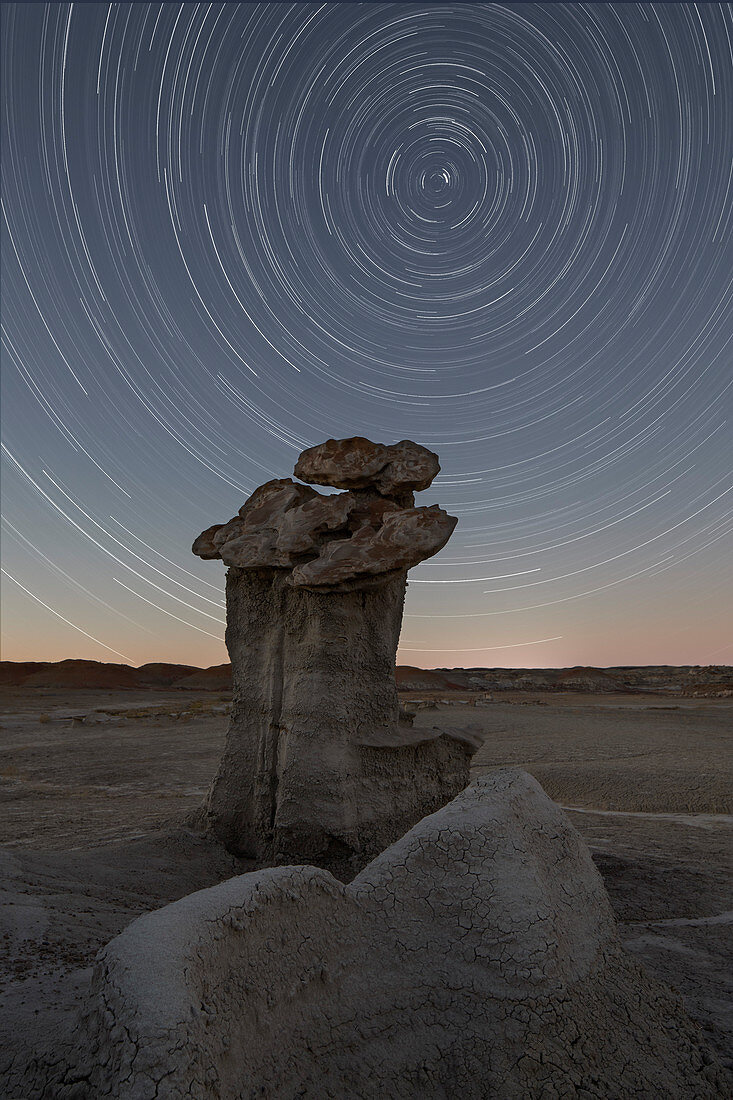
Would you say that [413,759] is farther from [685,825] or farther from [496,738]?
[496,738]

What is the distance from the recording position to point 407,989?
3.09 metres

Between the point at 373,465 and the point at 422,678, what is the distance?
60.1 metres

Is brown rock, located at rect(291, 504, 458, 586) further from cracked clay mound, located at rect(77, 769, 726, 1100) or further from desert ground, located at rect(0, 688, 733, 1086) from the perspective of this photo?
cracked clay mound, located at rect(77, 769, 726, 1100)

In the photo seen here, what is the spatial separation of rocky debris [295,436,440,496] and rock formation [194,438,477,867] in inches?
0.5

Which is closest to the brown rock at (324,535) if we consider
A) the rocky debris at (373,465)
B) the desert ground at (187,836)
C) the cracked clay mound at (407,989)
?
the rocky debris at (373,465)

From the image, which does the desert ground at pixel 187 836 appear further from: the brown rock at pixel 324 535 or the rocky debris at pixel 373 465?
the rocky debris at pixel 373 465

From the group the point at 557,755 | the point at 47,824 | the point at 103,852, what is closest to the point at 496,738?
the point at 557,755

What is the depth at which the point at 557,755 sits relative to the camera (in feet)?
58.7

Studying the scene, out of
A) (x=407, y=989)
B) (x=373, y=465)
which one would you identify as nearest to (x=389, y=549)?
(x=373, y=465)

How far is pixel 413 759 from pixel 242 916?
512 cm

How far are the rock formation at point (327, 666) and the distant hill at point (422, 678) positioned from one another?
157 feet

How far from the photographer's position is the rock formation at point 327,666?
696 centimetres

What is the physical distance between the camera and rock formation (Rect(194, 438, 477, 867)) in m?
6.96

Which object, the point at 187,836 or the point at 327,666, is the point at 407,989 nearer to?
the point at 327,666
